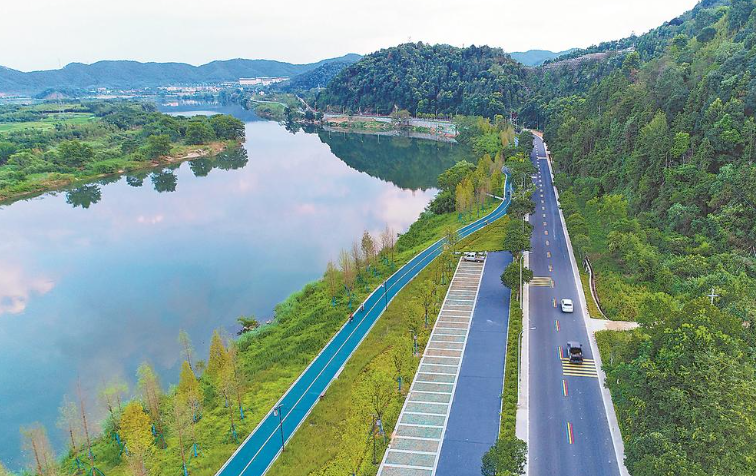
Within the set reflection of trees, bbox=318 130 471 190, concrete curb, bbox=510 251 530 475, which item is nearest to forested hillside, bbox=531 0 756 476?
concrete curb, bbox=510 251 530 475

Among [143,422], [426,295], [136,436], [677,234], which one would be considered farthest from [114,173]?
[677,234]

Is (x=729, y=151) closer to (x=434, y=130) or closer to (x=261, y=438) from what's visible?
(x=261, y=438)

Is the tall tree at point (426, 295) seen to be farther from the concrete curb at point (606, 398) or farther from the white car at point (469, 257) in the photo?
the concrete curb at point (606, 398)

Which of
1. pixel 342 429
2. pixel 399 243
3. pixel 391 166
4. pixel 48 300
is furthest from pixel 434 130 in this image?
pixel 342 429

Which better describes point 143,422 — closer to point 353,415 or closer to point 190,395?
point 190,395

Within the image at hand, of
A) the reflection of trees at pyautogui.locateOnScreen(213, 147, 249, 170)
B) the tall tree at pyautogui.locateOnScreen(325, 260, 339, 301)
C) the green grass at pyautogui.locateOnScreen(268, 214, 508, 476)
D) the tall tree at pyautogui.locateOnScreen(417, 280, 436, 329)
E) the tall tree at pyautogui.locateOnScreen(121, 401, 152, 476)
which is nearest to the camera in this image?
the tall tree at pyautogui.locateOnScreen(121, 401, 152, 476)

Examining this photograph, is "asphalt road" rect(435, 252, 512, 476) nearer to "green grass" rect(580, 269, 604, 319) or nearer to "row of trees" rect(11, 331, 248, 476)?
"green grass" rect(580, 269, 604, 319)

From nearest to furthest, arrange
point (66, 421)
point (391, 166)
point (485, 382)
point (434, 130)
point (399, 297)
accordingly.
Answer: point (66, 421), point (485, 382), point (399, 297), point (391, 166), point (434, 130)
